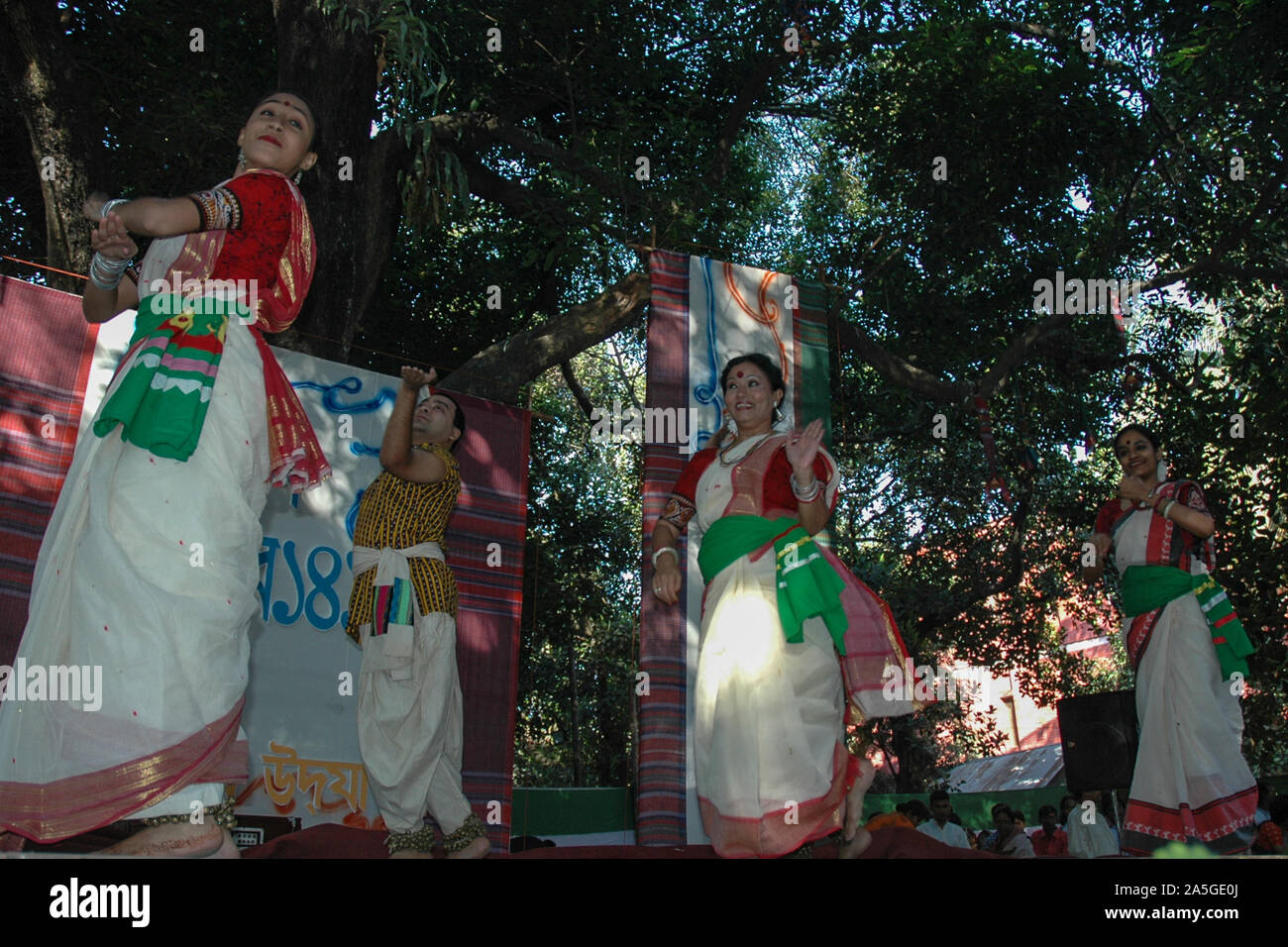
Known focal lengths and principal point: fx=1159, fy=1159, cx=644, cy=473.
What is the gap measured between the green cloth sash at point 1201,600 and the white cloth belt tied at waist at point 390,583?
10.4 feet

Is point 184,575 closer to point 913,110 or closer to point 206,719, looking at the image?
point 206,719

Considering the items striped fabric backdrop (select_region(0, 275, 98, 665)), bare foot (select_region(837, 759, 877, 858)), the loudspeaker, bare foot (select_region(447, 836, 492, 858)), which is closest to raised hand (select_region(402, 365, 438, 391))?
bare foot (select_region(447, 836, 492, 858))

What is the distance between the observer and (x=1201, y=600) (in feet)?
16.9

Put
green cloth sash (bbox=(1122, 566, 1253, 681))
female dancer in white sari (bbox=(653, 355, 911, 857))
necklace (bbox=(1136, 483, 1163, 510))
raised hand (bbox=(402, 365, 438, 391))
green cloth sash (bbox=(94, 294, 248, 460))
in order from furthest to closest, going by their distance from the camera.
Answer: necklace (bbox=(1136, 483, 1163, 510)), green cloth sash (bbox=(1122, 566, 1253, 681)), raised hand (bbox=(402, 365, 438, 391)), female dancer in white sari (bbox=(653, 355, 911, 857)), green cloth sash (bbox=(94, 294, 248, 460))

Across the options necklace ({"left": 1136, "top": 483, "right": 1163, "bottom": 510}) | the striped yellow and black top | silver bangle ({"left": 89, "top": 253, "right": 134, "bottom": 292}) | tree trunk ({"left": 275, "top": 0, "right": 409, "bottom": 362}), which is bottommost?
the striped yellow and black top

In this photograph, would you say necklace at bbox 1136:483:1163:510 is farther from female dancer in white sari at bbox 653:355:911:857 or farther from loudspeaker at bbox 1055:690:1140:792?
female dancer in white sari at bbox 653:355:911:857

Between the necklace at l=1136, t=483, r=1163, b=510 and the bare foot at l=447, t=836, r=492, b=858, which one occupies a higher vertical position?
the necklace at l=1136, t=483, r=1163, b=510

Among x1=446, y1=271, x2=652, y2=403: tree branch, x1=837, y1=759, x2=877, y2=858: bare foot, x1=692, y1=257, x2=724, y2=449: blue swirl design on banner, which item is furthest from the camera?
x1=446, y1=271, x2=652, y2=403: tree branch

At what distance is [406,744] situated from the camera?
416 centimetres

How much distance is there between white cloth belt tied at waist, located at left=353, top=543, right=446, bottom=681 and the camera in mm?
4188

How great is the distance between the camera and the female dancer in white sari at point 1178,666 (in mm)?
4805

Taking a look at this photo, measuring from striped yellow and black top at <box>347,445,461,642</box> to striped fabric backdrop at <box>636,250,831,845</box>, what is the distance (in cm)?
134

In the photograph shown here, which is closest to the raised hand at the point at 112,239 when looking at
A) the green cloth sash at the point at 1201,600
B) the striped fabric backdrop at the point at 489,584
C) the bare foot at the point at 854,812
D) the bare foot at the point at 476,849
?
the bare foot at the point at 476,849

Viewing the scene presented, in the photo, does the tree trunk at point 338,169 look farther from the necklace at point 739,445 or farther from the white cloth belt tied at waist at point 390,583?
the necklace at point 739,445
